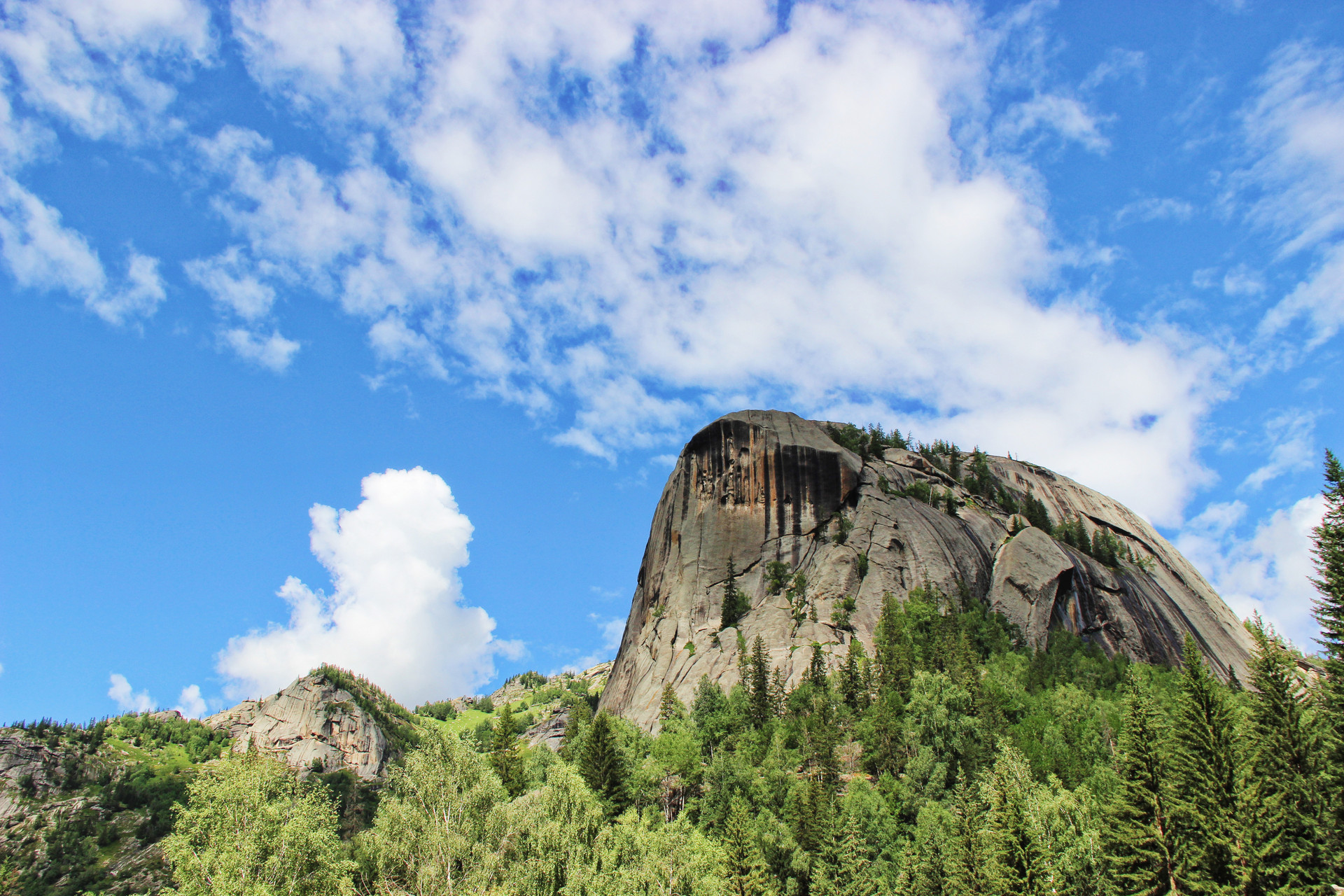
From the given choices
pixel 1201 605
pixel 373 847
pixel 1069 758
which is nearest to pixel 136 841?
pixel 373 847

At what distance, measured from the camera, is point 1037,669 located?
8450 centimetres

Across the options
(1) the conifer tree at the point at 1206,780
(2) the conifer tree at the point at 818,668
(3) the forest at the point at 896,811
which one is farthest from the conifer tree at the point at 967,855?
(2) the conifer tree at the point at 818,668

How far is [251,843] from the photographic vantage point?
112 ft

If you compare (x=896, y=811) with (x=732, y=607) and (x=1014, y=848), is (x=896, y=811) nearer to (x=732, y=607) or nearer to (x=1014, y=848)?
(x=1014, y=848)

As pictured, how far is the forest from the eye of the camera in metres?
31.8

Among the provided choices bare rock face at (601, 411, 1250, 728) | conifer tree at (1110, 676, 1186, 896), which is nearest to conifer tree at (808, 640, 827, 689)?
bare rock face at (601, 411, 1250, 728)

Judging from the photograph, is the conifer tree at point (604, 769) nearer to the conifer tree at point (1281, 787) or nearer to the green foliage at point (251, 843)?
the green foliage at point (251, 843)

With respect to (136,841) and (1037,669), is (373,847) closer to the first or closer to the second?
(1037,669)

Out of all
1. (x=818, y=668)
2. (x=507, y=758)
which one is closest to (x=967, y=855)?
(x=507, y=758)

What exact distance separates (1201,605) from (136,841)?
20384cm

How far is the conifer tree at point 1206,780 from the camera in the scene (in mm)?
30172

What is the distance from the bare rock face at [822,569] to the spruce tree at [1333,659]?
61.6 metres

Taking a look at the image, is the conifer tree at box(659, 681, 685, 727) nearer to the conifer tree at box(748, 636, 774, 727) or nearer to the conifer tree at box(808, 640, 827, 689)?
the conifer tree at box(748, 636, 774, 727)

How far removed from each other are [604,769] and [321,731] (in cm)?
15821
